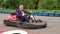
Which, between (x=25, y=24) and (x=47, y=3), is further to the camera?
(x=47, y=3)

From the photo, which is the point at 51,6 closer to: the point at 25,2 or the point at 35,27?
the point at 25,2

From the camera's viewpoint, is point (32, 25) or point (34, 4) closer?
point (32, 25)

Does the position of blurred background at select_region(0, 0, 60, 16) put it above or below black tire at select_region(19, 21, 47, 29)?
above

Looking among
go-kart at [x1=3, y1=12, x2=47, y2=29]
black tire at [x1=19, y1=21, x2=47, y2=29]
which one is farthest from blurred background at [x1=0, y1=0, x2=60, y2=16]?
black tire at [x1=19, y1=21, x2=47, y2=29]

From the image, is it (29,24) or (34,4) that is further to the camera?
(34,4)

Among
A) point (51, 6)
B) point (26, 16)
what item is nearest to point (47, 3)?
point (51, 6)

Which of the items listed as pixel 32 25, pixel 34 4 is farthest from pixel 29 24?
pixel 34 4

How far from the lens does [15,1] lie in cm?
3578

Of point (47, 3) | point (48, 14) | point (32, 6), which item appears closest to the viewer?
point (48, 14)

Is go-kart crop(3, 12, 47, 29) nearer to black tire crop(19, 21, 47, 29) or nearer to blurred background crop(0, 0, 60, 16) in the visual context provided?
black tire crop(19, 21, 47, 29)

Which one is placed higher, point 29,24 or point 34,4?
point 34,4

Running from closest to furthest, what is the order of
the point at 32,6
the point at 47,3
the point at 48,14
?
the point at 48,14 < the point at 47,3 < the point at 32,6

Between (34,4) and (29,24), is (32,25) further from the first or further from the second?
(34,4)

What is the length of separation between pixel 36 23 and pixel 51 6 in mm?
18033
